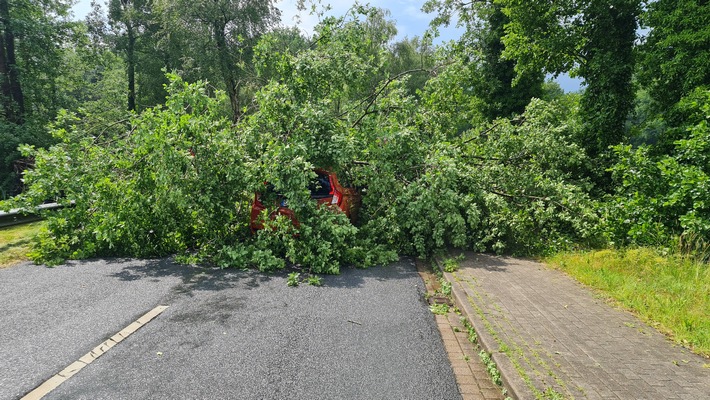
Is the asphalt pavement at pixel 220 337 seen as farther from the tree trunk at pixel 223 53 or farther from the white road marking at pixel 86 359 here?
the tree trunk at pixel 223 53

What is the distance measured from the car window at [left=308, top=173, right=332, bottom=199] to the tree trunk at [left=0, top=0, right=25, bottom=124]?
57.7 feet

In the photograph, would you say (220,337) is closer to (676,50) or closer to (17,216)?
(17,216)

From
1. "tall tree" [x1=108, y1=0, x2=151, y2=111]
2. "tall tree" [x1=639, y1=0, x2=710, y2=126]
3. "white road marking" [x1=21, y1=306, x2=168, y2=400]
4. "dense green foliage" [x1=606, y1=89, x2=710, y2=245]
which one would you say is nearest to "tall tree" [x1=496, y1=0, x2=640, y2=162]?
"tall tree" [x1=639, y1=0, x2=710, y2=126]

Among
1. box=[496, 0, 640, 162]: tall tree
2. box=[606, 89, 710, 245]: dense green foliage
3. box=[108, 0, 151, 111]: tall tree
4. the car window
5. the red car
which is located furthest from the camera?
box=[108, 0, 151, 111]: tall tree

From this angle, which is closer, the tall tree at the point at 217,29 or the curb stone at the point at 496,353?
the curb stone at the point at 496,353

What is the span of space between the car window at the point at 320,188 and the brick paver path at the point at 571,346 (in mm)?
3076

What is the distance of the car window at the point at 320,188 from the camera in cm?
757

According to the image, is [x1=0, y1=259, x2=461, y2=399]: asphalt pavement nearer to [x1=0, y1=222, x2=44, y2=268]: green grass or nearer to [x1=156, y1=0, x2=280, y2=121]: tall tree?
[x1=0, y1=222, x2=44, y2=268]: green grass

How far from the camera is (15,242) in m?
7.50

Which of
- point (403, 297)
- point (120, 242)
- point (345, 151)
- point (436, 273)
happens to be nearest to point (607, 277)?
point (436, 273)

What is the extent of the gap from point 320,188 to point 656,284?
18.8 feet

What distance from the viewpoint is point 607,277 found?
233 inches

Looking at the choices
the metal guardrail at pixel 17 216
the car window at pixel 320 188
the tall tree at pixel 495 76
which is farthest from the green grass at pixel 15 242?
the tall tree at pixel 495 76

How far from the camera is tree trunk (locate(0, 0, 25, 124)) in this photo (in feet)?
53.9
